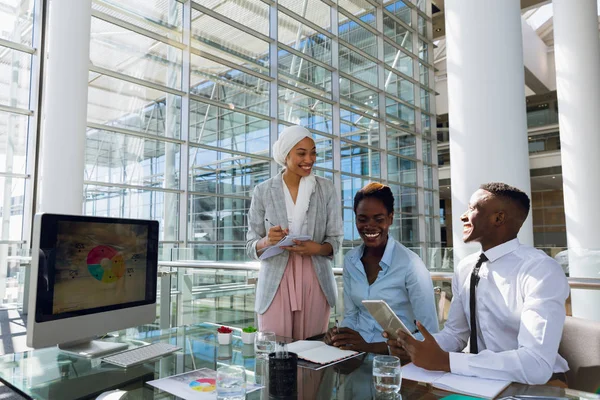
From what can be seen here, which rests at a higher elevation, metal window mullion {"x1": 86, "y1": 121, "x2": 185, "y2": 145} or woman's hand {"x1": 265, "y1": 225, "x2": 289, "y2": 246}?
metal window mullion {"x1": 86, "y1": 121, "x2": 185, "y2": 145}

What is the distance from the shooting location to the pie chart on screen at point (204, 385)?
1.30 m

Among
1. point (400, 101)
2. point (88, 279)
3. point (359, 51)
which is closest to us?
point (88, 279)

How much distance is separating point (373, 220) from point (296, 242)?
14.4 inches

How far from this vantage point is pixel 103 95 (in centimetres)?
763

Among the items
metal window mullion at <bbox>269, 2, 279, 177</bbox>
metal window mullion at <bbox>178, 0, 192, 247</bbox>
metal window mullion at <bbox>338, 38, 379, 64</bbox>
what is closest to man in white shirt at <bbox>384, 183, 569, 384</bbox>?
metal window mullion at <bbox>178, 0, 192, 247</bbox>

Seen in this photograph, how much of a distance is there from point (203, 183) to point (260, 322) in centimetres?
672

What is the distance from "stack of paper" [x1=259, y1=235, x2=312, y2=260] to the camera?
205 cm

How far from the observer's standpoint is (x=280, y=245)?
207 cm

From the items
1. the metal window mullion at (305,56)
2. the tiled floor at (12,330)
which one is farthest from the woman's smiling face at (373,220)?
the metal window mullion at (305,56)

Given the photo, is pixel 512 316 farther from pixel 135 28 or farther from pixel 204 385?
pixel 135 28

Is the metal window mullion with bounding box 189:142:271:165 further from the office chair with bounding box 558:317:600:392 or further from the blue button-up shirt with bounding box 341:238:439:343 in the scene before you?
the office chair with bounding box 558:317:600:392

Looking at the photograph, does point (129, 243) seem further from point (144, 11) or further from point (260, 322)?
point (144, 11)

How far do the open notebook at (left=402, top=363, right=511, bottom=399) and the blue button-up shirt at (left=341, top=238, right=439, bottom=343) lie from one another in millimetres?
553

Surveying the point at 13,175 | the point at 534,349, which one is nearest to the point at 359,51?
the point at 13,175
